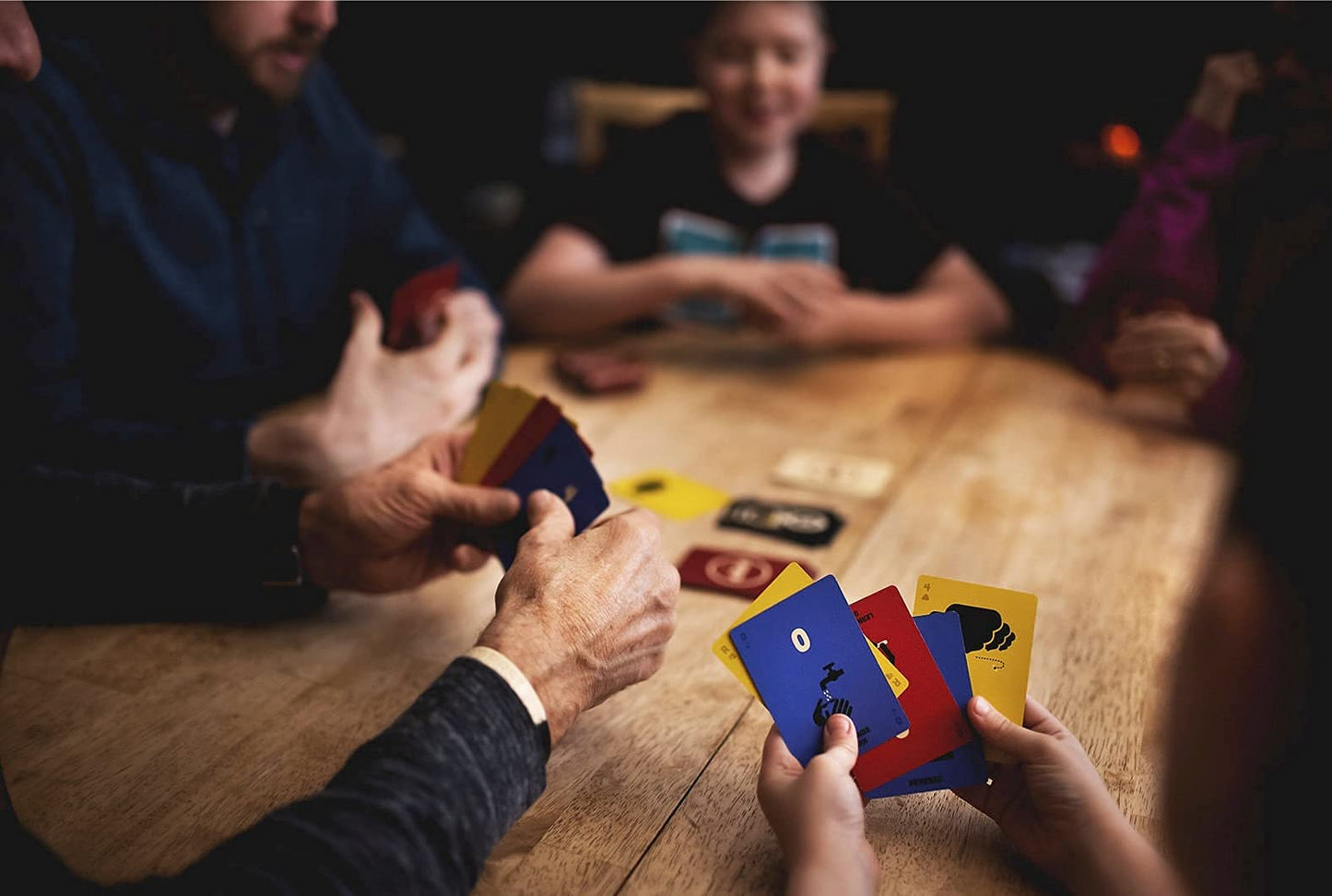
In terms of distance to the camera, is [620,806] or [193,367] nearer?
[620,806]

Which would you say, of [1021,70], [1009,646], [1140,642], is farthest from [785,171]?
[1009,646]

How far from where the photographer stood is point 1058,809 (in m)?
0.73

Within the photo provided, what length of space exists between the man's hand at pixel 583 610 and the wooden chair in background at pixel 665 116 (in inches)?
69.2

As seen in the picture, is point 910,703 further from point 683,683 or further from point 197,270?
point 197,270

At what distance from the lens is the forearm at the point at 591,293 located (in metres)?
1.94

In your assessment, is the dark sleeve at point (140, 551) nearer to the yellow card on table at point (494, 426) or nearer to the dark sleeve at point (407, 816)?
the yellow card on table at point (494, 426)

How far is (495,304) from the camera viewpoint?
6.16ft

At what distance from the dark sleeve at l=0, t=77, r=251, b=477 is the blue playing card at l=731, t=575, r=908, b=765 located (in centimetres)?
91

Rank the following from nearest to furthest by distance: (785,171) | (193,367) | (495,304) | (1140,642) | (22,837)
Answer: (22,837), (1140,642), (193,367), (495,304), (785,171)

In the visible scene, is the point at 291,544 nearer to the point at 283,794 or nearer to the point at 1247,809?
the point at 283,794

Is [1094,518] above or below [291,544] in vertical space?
below

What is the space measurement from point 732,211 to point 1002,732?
5.55ft

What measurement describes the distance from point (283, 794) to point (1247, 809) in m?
0.81

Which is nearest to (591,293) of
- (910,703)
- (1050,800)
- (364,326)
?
(364,326)
